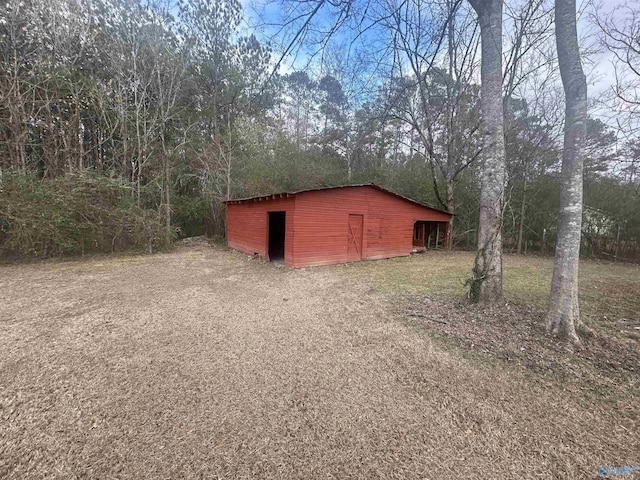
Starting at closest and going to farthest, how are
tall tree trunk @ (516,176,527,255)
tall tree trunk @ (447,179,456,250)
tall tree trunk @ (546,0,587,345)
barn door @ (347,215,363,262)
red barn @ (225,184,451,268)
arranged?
1. tall tree trunk @ (546,0,587,345)
2. red barn @ (225,184,451,268)
3. barn door @ (347,215,363,262)
4. tall tree trunk @ (516,176,527,255)
5. tall tree trunk @ (447,179,456,250)

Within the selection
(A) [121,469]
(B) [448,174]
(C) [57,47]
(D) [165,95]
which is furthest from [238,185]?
(A) [121,469]

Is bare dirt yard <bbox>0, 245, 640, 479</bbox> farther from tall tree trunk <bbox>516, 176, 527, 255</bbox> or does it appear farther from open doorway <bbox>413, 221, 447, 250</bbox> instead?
tall tree trunk <bbox>516, 176, 527, 255</bbox>

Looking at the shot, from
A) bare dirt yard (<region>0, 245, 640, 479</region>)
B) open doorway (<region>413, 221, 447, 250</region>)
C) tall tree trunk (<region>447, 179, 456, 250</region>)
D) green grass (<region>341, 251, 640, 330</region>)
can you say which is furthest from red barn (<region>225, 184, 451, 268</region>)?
A: bare dirt yard (<region>0, 245, 640, 479</region>)

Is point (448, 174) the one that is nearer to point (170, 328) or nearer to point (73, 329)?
point (170, 328)

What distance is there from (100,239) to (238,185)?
6744 millimetres

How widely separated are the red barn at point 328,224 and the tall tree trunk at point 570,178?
5.55 m

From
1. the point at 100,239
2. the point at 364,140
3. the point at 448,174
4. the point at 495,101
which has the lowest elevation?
the point at 100,239

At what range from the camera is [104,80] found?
35.4ft

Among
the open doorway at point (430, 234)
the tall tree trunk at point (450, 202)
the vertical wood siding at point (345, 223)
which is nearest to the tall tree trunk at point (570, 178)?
the vertical wood siding at point (345, 223)

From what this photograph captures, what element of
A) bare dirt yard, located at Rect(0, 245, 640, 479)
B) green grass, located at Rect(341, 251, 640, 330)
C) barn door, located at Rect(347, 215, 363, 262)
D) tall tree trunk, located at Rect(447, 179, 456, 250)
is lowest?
bare dirt yard, located at Rect(0, 245, 640, 479)

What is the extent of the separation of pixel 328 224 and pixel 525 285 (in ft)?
17.5

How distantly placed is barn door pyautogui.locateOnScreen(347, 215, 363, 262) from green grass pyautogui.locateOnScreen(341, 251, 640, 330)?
57cm

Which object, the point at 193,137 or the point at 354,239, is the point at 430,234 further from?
the point at 193,137

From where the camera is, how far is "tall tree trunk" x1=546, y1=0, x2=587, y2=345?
305 centimetres
